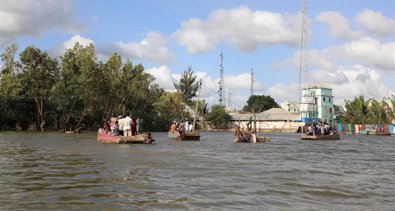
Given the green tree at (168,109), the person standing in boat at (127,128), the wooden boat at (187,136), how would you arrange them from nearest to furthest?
the person standing in boat at (127,128)
the wooden boat at (187,136)
the green tree at (168,109)

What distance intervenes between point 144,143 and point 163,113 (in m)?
49.7

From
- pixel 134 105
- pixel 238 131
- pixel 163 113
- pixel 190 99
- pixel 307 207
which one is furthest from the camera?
pixel 190 99

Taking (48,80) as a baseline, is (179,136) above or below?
below

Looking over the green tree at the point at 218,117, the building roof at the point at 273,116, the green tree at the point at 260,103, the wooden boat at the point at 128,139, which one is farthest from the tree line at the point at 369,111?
the wooden boat at the point at 128,139

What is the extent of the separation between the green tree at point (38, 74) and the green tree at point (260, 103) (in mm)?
61304

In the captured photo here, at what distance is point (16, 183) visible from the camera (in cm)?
1005

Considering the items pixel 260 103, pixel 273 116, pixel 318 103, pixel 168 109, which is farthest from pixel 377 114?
pixel 260 103

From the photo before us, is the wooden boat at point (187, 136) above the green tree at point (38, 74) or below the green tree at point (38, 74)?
below

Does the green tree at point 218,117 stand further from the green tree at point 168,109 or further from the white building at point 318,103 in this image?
the white building at point 318,103

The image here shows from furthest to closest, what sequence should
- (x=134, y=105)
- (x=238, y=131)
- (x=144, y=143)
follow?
1. (x=134, y=105)
2. (x=238, y=131)
3. (x=144, y=143)

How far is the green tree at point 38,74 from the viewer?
2088 inches

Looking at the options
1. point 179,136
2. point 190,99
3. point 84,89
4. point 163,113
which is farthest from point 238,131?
point 190,99

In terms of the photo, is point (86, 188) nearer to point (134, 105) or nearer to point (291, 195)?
point (291, 195)

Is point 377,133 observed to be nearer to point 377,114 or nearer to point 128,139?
point 377,114
